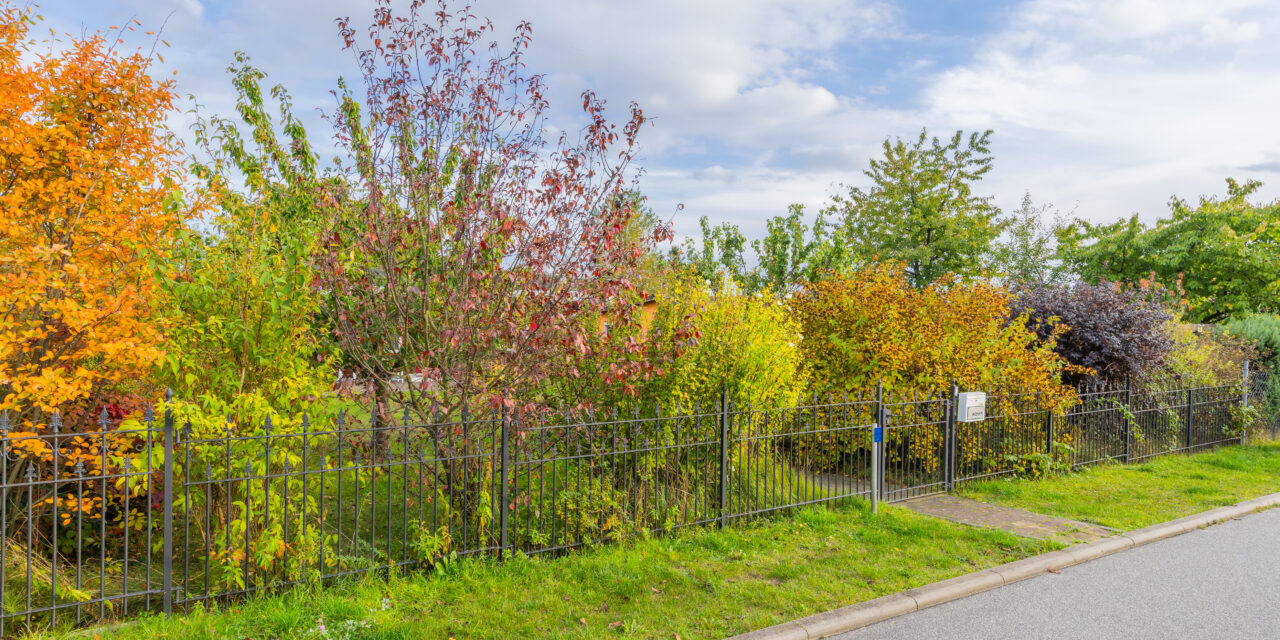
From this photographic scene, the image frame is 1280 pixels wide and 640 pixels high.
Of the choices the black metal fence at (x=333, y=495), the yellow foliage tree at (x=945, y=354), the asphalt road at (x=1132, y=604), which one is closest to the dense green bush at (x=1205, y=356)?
the yellow foliage tree at (x=945, y=354)

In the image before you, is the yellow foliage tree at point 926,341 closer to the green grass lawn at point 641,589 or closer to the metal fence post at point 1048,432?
the metal fence post at point 1048,432

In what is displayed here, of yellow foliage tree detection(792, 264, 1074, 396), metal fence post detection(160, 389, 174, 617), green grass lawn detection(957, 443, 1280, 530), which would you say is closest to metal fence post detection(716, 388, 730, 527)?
yellow foliage tree detection(792, 264, 1074, 396)

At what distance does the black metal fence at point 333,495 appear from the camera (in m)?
4.93

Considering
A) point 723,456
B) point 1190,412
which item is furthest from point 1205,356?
point 723,456

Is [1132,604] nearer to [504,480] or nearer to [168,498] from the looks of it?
[504,480]

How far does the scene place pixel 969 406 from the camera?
9047mm

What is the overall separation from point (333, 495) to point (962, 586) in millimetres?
5611

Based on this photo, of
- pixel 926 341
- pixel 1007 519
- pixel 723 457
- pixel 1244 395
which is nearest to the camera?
pixel 723 457

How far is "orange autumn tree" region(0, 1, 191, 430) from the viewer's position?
4.93 m

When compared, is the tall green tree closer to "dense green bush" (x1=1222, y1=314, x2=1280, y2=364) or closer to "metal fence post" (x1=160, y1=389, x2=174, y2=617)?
"dense green bush" (x1=1222, y1=314, x2=1280, y2=364)

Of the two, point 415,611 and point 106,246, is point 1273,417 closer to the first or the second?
point 415,611

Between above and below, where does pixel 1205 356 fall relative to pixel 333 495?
above

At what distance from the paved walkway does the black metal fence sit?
44cm

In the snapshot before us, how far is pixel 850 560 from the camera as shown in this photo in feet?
21.0
